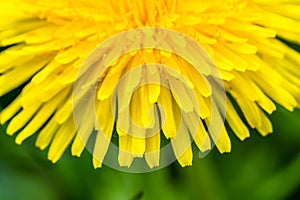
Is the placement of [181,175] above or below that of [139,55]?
below

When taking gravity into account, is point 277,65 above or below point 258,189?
above

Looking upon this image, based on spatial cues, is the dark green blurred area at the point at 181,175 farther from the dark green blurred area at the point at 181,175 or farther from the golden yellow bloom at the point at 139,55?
the golden yellow bloom at the point at 139,55

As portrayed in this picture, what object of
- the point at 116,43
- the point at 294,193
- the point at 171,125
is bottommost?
the point at 294,193

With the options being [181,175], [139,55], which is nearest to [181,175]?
[181,175]

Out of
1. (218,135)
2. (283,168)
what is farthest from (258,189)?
(218,135)

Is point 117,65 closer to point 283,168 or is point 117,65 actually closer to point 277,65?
point 277,65

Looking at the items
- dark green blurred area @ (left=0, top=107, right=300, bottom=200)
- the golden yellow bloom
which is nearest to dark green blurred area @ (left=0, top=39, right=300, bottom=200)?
dark green blurred area @ (left=0, top=107, right=300, bottom=200)

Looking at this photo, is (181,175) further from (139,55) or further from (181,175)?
(139,55)

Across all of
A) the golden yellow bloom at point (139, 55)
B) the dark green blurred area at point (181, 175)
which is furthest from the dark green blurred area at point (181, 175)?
the golden yellow bloom at point (139, 55)
